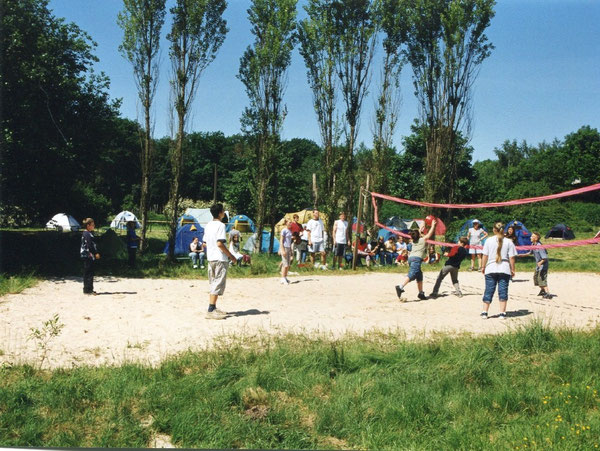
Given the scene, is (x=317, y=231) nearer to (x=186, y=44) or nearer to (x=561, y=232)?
(x=186, y=44)

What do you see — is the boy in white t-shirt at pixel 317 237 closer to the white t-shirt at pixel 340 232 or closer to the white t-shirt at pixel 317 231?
the white t-shirt at pixel 317 231

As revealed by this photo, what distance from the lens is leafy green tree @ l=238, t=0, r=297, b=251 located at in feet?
Answer: 60.1

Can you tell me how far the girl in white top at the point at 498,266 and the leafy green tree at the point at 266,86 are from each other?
37.9 feet

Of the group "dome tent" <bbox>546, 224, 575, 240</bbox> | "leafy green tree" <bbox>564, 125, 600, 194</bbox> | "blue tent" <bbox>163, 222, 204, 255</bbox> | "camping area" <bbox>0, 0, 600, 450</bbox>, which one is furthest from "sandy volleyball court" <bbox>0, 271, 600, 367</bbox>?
"leafy green tree" <bbox>564, 125, 600, 194</bbox>

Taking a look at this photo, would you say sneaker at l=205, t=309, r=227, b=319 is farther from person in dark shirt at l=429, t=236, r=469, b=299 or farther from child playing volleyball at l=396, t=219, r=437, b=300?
person in dark shirt at l=429, t=236, r=469, b=299

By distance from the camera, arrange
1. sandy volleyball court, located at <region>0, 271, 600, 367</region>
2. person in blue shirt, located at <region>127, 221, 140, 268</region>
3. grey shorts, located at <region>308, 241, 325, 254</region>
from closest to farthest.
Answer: sandy volleyball court, located at <region>0, 271, 600, 367</region>, person in blue shirt, located at <region>127, 221, 140, 268</region>, grey shorts, located at <region>308, 241, 325, 254</region>

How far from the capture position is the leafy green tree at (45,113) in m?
11.2

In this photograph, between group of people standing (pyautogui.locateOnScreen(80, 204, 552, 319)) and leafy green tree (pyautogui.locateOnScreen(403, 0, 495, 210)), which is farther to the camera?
leafy green tree (pyautogui.locateOnScreen(403, 0, 495, 210))

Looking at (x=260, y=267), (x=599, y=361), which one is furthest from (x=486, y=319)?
(x=260, y=267)

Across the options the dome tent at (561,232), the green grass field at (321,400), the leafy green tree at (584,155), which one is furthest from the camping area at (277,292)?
the leafy green tree at (584,155)

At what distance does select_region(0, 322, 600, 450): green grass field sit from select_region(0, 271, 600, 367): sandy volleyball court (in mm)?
1020

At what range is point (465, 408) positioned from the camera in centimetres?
434

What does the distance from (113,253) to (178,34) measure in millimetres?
7974

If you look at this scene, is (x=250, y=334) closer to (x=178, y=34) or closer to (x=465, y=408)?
(x=465, y=408)
